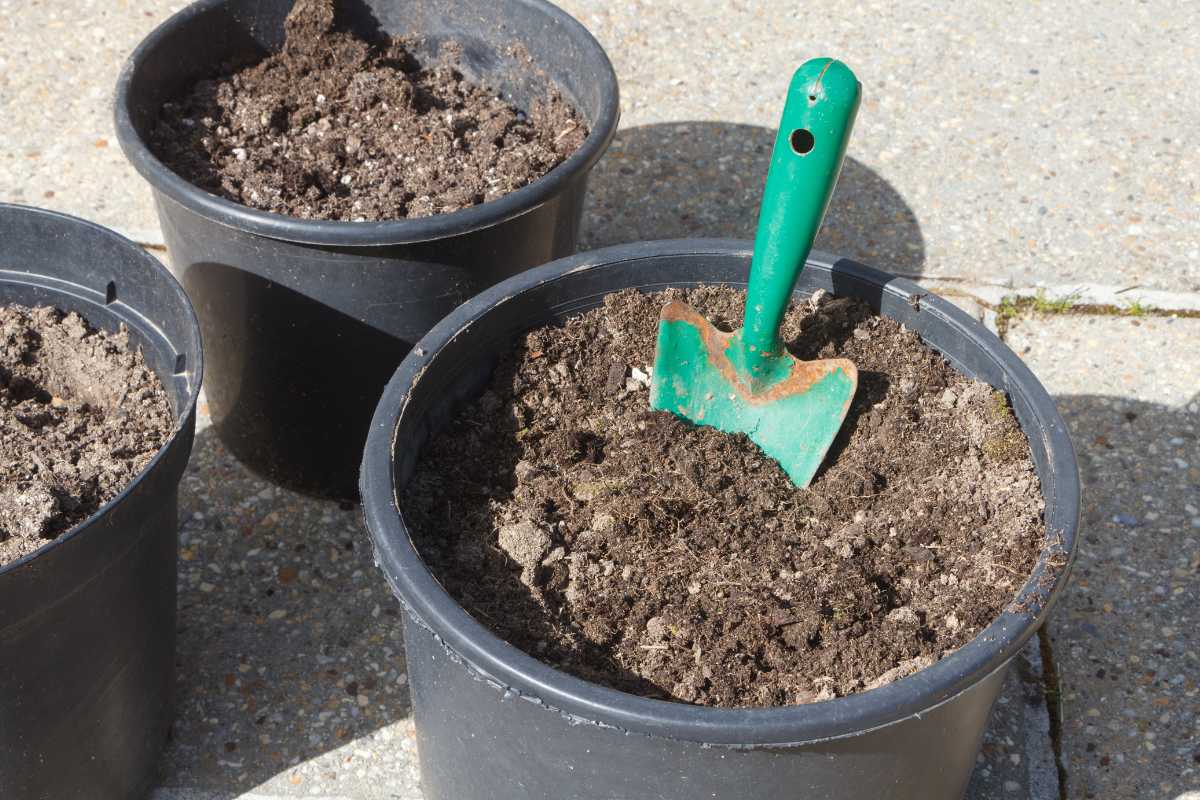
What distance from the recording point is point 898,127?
3.11m

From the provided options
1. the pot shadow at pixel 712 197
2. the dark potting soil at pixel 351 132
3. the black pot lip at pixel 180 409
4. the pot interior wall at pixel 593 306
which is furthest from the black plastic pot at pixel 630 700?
the pot shadow at pixel 712 197

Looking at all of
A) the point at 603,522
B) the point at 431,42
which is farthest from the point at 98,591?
the point at 431,42

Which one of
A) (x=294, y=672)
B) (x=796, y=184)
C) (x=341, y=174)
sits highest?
(x=796, y=184)

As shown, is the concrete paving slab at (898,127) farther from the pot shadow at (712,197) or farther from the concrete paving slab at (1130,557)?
the concrete paving slab at (1130,557)

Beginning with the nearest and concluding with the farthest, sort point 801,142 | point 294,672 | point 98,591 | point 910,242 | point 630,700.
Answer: point 630,700, point 801,142, point 98,591, point 294,672, point 910,242

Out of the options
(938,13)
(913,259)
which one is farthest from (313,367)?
(938,13)

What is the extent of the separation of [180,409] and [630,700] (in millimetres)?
845

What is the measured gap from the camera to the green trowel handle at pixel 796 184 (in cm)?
134

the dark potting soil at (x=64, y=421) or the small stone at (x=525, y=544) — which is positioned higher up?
the small stone at (x=525, y=544)

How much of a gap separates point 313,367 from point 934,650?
1152 mm

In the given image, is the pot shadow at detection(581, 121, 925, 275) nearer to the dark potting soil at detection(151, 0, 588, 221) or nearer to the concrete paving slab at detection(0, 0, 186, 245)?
the dark potting soil at detection(151, 0, 588, 221)

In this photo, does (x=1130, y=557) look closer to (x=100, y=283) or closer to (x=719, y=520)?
(x=719, y=520)

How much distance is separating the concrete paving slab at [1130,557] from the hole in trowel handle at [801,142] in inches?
43.6

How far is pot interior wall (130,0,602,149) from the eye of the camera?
7.52 ft
